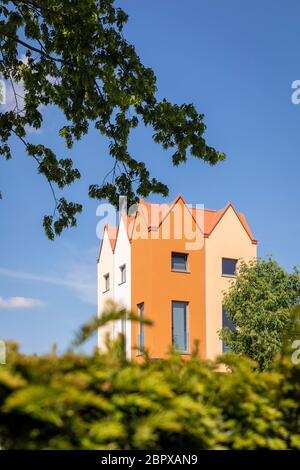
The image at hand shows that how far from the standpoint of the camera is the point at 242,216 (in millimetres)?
41844

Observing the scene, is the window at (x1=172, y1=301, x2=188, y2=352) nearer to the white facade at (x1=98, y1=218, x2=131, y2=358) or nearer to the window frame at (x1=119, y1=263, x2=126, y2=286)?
the white facade at (x1=98, y1=218, x2=131, y2=358)

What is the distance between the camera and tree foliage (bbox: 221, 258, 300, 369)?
3061cm

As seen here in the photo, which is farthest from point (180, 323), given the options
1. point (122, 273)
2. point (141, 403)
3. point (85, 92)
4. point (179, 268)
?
point (141, 403)

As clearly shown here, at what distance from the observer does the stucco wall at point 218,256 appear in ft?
122

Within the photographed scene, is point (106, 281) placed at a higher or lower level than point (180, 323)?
higher

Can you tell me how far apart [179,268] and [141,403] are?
36.2 m

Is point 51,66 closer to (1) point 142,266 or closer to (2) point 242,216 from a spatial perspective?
(1) point 142,266

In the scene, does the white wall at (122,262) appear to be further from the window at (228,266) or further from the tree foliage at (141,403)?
the tree foliage at (141,403)

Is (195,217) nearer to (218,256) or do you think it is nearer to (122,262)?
(218,256)

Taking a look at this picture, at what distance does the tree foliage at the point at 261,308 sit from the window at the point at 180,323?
13.5ft

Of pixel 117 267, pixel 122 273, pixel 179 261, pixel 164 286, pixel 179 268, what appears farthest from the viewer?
pixel 117 267

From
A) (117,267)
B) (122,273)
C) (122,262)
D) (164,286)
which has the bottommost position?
(164,286)

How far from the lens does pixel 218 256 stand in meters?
39.3

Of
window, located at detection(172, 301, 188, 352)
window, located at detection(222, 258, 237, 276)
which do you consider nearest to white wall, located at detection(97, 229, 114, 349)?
window, located at detection(172, 301, 188, 352)
